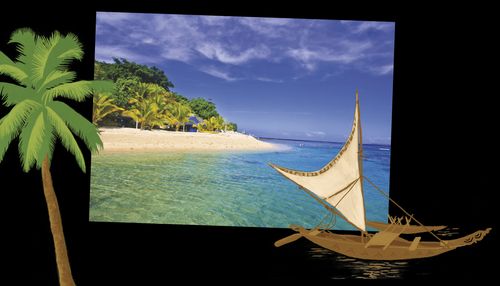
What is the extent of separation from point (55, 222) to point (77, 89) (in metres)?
1.97

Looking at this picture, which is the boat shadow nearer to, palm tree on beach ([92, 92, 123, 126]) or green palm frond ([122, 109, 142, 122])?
palm tree on beach ([92, 92, 123, 126])

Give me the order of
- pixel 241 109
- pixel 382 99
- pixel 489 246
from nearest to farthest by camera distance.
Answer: pixel 489 246 → pixel 382 99 → pixel 241 109

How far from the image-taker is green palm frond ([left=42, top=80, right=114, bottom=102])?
5672 mm

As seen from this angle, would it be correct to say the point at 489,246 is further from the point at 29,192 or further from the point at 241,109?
the point at 29,192

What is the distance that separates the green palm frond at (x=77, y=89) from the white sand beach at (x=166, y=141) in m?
6.25

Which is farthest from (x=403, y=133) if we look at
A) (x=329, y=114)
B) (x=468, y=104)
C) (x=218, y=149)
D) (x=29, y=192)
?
(x=218, y=149)

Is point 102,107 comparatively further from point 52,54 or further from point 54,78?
point 54,78

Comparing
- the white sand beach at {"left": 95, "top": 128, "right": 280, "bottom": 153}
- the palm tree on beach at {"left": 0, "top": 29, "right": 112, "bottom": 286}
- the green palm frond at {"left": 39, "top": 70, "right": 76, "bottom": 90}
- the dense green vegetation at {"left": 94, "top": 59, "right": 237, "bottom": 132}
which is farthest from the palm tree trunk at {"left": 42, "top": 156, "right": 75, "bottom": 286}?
the dense green vegetation at {"left": 94, "top": 59, "right": 237, "bottom": 132}

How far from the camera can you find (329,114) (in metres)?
12.0

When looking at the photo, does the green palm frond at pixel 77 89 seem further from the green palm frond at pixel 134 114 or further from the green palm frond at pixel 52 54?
the green palm frond at pixel 134 114

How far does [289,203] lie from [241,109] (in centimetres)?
350

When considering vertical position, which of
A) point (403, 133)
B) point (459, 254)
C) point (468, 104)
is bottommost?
point (459, 254)

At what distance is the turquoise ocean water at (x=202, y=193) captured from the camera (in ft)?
34.7

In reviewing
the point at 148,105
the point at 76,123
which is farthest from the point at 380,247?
the point at 148,105
